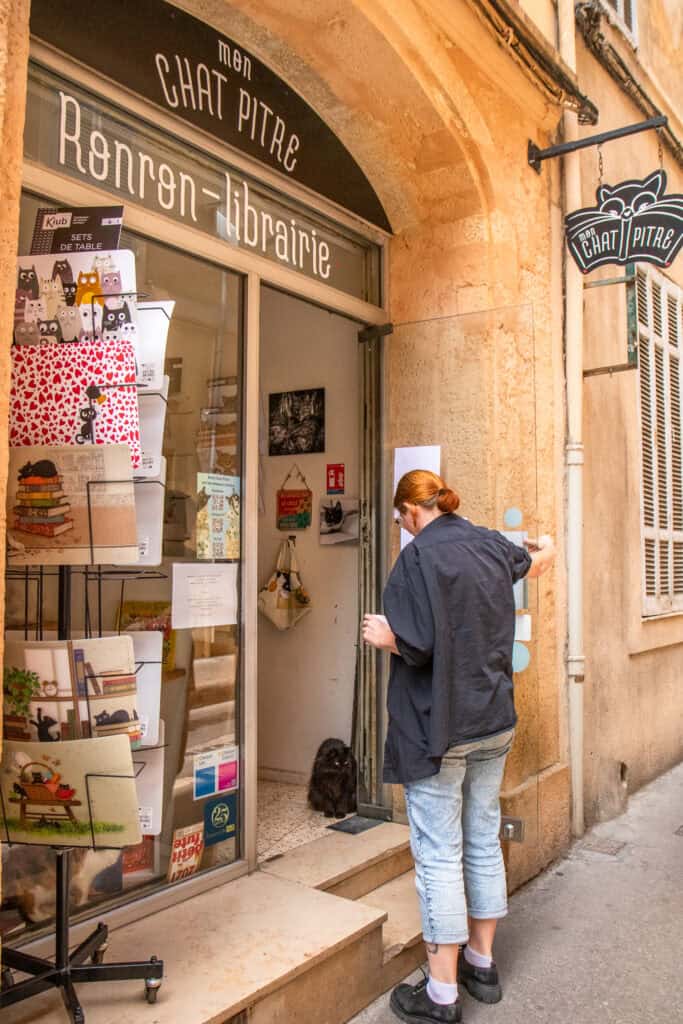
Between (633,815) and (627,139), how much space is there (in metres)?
4.60

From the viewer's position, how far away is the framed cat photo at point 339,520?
4.93 metres

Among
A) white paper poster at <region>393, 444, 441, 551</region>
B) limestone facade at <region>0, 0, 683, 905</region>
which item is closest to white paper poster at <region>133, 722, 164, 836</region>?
white paper poster at <region>393, 444, 441, 551</region>

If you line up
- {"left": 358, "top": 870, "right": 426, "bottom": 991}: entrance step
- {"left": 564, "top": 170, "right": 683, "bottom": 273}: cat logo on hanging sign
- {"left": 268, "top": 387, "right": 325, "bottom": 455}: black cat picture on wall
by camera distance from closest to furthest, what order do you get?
{"left": 358, "top": 870, "right": 426, "bottom": 991}: entrance step, {"left": 564, "top": 170, "right": 683, "bottom": 273}: cat logo on hanging sign, {"left": 268, "top": 387, "right": 325, "bottom": 455}: black cat picture on wall

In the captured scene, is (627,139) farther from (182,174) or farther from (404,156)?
(182,174)

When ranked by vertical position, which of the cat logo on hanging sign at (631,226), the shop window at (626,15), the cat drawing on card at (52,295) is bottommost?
the cat drawing on card at (52,295)

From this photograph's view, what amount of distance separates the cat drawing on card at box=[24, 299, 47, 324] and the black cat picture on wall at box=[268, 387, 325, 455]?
2.74 metres

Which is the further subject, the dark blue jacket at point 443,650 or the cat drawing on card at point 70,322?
the dark blue jacket at point 443,650

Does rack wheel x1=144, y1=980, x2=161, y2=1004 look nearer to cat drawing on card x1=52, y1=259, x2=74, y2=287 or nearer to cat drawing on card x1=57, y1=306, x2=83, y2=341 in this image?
cat drawing on card x1=57, y1=306, x2=83, y2=341

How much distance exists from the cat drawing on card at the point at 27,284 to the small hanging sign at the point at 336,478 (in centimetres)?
272

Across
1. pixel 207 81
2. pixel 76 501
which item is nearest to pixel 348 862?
pixel 76 501

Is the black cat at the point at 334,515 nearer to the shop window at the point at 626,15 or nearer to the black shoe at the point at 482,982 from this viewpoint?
the black shoe at the point at 482,982

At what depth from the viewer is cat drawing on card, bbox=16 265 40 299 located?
7.93 ft

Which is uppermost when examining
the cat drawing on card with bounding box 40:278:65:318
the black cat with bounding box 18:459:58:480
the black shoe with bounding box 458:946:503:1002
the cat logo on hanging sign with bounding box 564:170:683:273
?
the cat logo on hanging sign with bounding box 564:170:683:273

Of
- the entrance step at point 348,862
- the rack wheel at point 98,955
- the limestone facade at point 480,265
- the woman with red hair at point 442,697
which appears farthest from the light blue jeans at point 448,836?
the limestone facade at point 480,265
